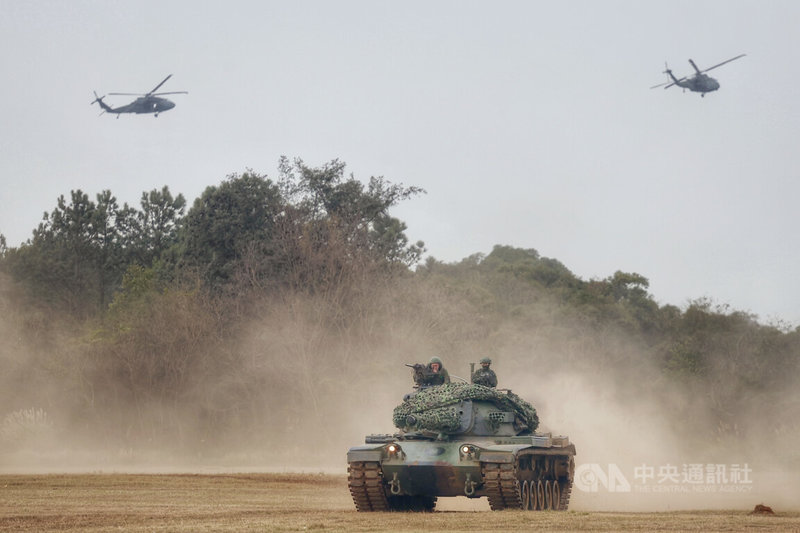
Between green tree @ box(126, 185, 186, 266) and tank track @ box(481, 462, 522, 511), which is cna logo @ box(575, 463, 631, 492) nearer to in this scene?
tank track @ box(481, 462, 522, 511)

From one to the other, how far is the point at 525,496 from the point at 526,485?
195 mm

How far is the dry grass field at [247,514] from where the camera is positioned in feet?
53.7

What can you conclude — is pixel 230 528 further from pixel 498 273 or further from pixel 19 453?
pixel 498 273

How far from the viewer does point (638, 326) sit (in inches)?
2260

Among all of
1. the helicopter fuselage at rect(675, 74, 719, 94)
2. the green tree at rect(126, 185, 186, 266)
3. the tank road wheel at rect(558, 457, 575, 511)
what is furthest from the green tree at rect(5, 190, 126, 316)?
the tank road wheel at rect(558, 457, 575, 511)

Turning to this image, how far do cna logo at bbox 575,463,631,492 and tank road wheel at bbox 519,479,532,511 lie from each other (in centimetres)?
864

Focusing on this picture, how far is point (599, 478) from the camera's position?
30578 millimetres

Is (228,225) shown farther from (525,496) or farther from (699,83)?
(525,496)

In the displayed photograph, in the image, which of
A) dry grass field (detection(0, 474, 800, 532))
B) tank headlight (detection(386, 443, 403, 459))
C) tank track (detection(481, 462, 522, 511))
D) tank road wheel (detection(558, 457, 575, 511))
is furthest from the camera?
tank road wheel (detection(558, 457, 575, 511))

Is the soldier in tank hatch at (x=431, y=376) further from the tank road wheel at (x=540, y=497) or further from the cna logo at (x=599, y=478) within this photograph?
the cna logo at (x=599, y=478)

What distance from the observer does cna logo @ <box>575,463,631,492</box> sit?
29219 millimetres

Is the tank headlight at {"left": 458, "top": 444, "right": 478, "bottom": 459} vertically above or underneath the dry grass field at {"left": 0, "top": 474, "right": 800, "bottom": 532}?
above

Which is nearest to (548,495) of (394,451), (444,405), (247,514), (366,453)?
(444,405)

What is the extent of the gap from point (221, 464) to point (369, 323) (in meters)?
8.83
